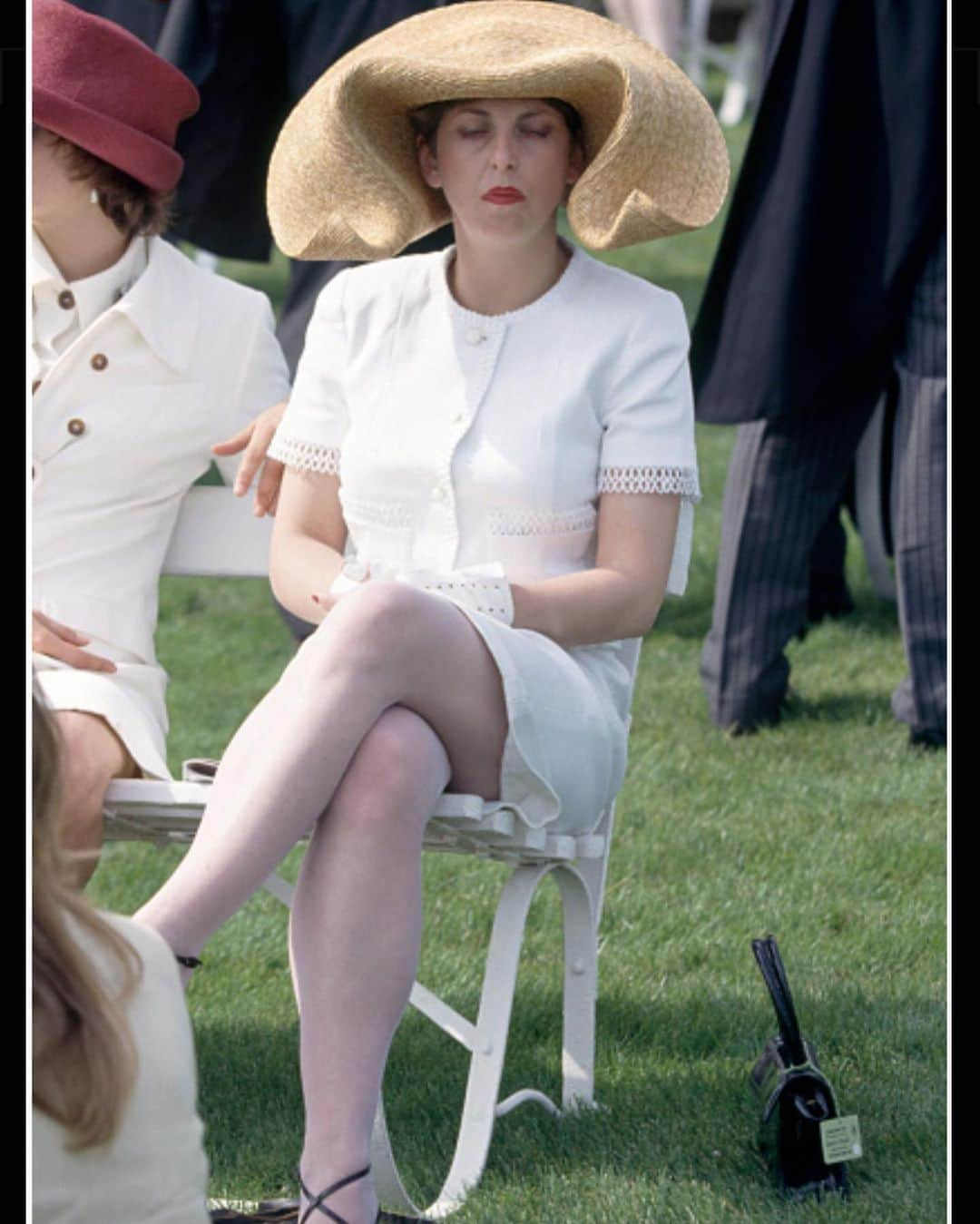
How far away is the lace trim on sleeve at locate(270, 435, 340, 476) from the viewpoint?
373cm

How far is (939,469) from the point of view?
5633 millimetres

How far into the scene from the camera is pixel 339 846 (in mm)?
3088

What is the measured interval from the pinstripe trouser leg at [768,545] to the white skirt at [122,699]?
2251mm

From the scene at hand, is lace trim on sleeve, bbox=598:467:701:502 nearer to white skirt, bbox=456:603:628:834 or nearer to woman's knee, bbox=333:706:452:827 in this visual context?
white skirt, bbox=456:603:628:834

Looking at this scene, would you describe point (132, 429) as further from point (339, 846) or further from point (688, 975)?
point (688, 975)

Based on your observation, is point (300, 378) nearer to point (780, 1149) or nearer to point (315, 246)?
point (315, 246)

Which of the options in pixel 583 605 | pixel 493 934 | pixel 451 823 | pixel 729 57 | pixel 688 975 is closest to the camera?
pixel 451 823

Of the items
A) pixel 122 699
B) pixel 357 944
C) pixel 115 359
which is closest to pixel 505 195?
pixel 115 359

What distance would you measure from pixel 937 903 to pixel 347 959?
1.85m

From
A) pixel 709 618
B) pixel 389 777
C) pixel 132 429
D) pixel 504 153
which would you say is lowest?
pixel 709 618

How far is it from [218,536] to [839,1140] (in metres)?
1.44
